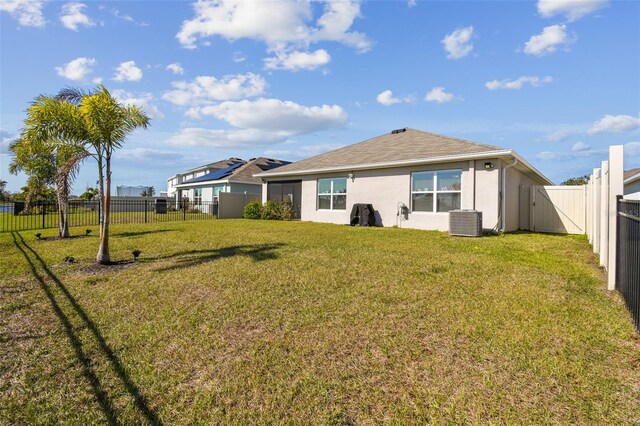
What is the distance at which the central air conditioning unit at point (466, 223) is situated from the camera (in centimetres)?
1001

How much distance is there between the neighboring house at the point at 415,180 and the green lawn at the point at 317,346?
5.67 metres

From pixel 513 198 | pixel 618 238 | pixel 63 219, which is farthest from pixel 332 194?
pixel 618 238

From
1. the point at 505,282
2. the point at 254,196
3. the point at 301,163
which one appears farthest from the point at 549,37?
the point at 254,196

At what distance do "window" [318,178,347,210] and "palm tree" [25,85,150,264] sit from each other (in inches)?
398

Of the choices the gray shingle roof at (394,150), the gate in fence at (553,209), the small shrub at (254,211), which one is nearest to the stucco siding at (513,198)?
the gate in fence at (553,209)

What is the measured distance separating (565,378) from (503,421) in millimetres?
823

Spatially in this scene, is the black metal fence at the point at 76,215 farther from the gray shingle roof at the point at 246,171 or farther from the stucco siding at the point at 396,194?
the stucco siding at the point at 396,194

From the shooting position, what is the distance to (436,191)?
12148 mm

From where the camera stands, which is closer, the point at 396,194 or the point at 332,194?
the point at 396,194

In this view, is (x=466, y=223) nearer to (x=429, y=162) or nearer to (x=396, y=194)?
(x=429, y=162)

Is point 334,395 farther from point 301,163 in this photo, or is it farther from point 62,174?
point 301,163

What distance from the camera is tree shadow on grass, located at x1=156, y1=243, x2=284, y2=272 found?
6.44 meters

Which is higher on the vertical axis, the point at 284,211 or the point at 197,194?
the point at 197,194

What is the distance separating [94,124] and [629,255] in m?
8.89
